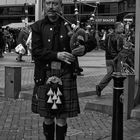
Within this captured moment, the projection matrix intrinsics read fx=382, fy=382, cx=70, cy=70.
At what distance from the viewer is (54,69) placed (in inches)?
160

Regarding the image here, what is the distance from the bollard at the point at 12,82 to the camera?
8.55 meters

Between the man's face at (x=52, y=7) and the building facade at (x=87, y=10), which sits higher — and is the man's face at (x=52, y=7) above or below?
below

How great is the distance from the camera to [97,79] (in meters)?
11.7

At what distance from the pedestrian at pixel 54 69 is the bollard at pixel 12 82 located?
4.46 metres

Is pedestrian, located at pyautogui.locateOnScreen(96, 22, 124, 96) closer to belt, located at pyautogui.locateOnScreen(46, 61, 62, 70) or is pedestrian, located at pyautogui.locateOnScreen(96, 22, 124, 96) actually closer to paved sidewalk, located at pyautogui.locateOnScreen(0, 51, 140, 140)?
paved sidewalk, located at pyautogui.locateOnScreen(0, 51, 140, 140)

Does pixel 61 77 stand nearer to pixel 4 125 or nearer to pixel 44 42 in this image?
pixel 44 42

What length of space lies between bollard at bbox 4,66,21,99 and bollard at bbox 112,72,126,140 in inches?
180

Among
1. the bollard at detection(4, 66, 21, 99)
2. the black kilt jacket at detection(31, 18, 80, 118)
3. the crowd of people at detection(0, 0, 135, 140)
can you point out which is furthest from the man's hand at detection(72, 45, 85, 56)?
the bollard at detection(4, 66, 21, 99)

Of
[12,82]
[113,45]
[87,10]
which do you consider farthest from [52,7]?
[87,10]

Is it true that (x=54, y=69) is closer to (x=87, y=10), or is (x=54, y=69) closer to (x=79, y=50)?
(x=79, y=50)

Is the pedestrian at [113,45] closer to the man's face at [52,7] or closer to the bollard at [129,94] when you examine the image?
the bollard at [129,94]

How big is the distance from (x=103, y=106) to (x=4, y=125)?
1873mm

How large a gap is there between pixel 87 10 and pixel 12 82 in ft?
129

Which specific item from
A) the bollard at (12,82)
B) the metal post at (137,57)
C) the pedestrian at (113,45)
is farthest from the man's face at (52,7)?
the bollard at (12,82)
